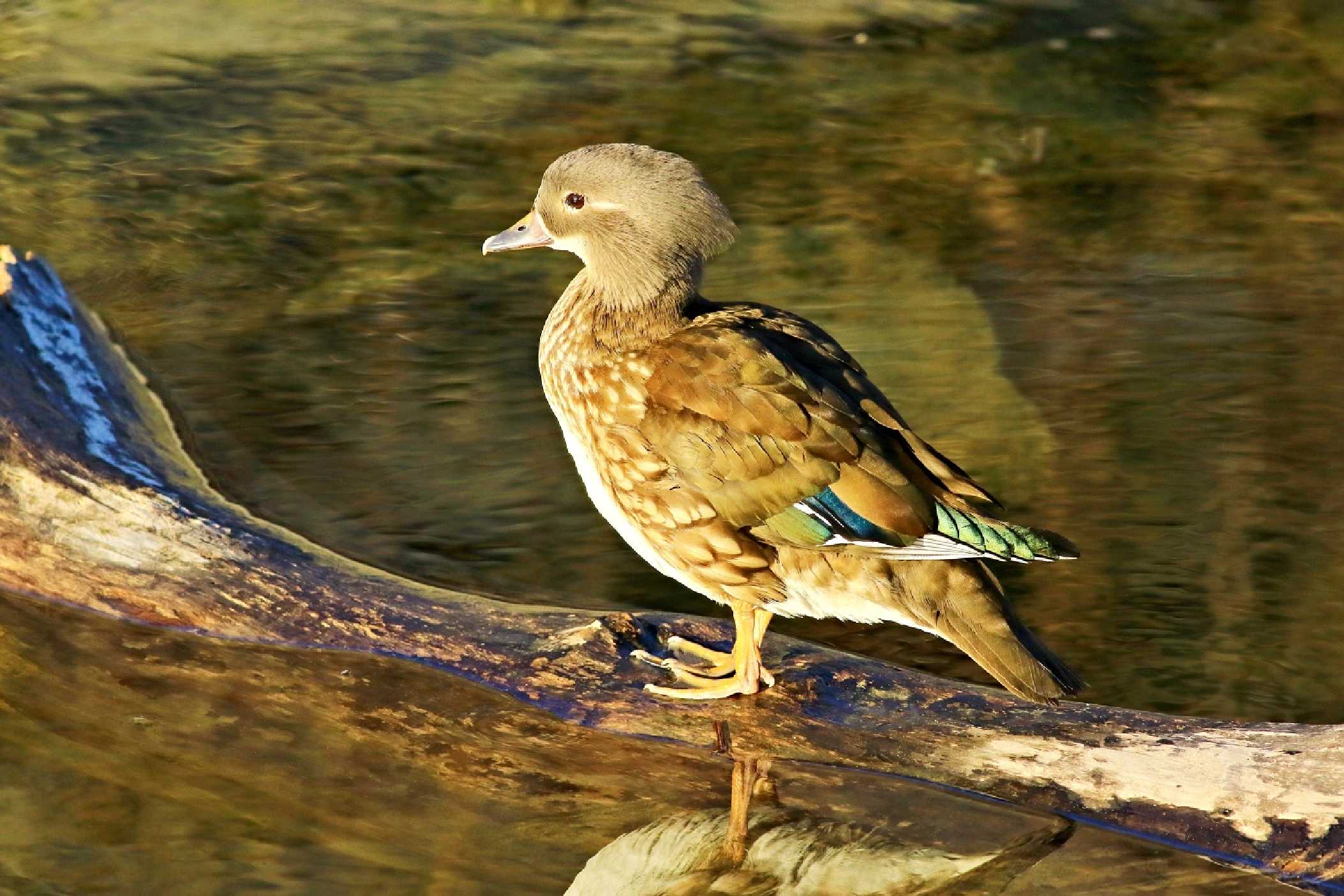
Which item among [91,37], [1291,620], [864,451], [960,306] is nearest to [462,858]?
[864,451]

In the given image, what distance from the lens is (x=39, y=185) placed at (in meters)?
8.75

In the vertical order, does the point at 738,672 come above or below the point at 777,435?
below

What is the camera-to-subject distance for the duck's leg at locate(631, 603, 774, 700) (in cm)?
456

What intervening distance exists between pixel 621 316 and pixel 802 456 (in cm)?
71

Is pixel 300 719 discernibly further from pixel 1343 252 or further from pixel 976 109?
pixel 976 109

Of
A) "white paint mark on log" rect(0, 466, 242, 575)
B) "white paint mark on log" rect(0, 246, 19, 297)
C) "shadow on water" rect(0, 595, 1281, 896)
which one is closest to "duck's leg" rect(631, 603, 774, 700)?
"shadow on water" rect(0, 595, 1281, 896)

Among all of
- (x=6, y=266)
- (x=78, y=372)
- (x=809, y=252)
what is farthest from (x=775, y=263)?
(x=6, y=266)

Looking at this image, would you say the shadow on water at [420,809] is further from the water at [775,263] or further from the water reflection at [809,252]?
the water reflection at [809,252]

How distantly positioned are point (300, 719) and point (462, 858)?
0.80 metres

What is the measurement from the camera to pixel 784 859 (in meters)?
4.24

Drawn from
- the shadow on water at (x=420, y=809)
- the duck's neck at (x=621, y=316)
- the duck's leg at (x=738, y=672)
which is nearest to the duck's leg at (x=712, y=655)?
the duck's leg at (x=738, y=672)

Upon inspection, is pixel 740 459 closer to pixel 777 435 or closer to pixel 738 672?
pixel 777 435

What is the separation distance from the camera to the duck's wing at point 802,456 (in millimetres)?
4215

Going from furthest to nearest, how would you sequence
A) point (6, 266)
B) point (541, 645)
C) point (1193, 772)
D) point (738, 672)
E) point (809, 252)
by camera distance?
point (809, 252) < point (6, 266) < point (541, 645) < point (738, 672) < point (1193, 772)
